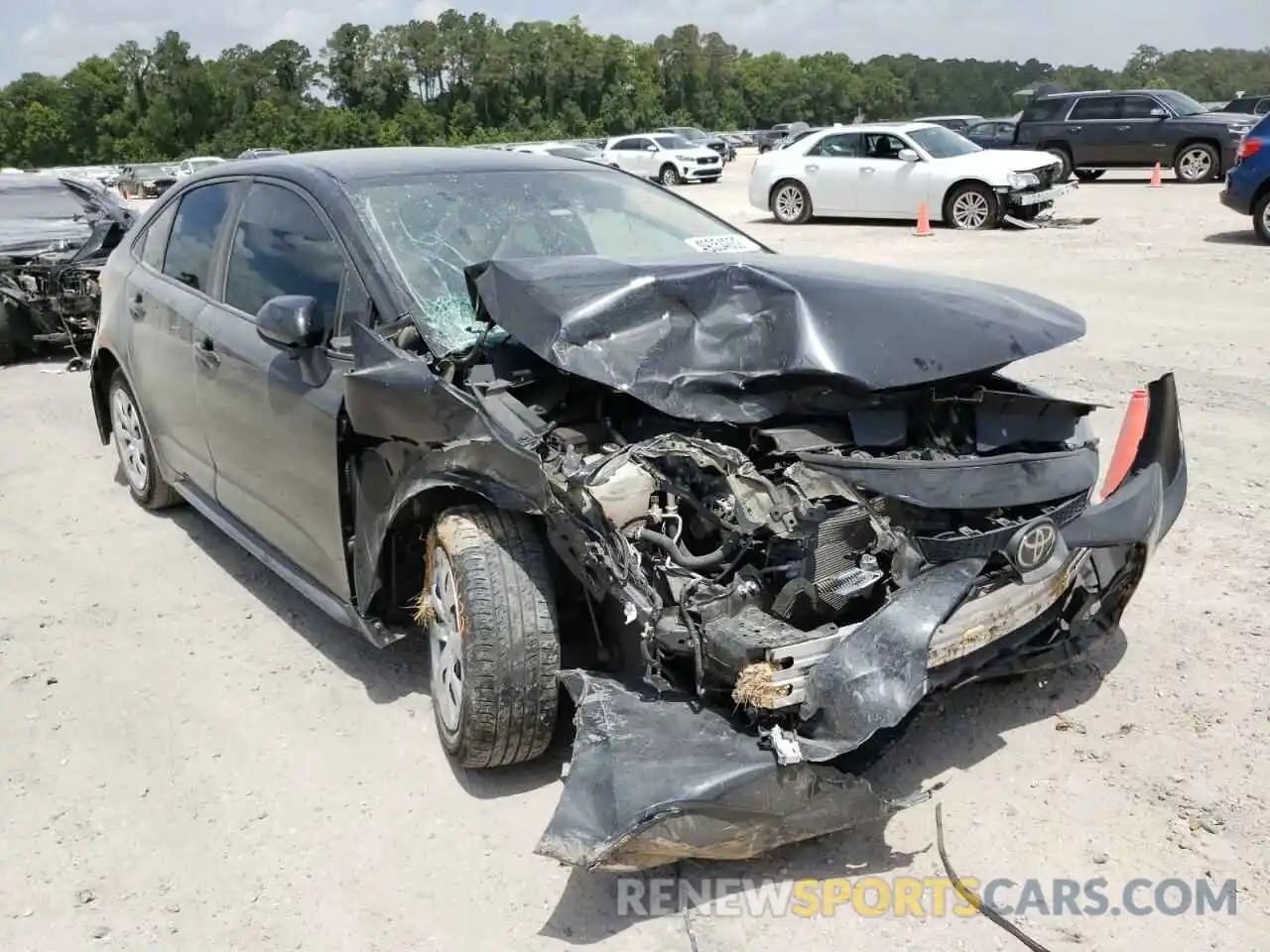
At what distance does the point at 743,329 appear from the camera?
10.7 ft

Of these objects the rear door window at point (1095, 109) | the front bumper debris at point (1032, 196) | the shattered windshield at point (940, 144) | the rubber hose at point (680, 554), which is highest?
the rear door window at point (1095, 109)

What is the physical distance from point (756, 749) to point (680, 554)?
0.52 m

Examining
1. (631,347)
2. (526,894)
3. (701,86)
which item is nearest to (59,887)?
(526,894)

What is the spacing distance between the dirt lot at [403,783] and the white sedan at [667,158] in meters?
27.1

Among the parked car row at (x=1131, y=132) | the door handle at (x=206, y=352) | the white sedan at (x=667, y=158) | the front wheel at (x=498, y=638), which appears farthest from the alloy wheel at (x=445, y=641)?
the white sedan at (x=667, y=158)

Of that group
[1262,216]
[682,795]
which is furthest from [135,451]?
[1262,216]

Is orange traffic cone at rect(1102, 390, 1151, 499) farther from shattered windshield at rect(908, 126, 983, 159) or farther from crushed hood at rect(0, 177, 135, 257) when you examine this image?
shattered windshield at rect(908, 126, 983, 159)

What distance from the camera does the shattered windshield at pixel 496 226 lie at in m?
3.67

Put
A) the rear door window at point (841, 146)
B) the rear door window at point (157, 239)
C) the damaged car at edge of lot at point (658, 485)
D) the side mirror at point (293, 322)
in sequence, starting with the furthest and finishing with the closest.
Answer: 1. the rear door window at point (841, 146)
2. the rear door window at point (157, 239)
3. the side mirror at point (293, 322)
4. the damaged car at edge of lot at point (658, 485)

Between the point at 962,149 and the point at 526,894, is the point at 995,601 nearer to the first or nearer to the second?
the point at 526,894

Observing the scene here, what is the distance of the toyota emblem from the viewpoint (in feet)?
9.37

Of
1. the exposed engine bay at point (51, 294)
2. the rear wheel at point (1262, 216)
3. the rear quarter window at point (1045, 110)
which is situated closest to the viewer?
the exposed engine bay at point (51, 294)

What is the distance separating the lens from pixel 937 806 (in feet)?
10.2

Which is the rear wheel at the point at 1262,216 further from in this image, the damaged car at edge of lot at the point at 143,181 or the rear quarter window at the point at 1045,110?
the damaged car at edge of lot at the point at 143,181
